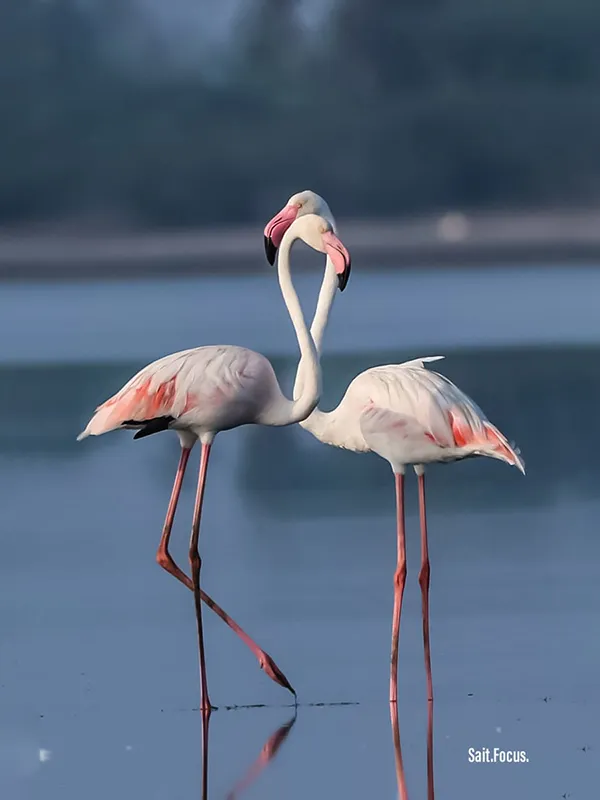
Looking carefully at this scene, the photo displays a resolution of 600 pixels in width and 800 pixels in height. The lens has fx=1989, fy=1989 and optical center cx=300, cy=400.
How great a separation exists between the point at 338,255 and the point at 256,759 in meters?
1.47

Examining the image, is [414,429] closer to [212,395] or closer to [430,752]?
→ [212,395]

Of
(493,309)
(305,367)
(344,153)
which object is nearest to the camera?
(305,367)

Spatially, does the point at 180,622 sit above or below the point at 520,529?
below

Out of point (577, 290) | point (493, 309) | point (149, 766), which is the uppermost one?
point (577, 290)

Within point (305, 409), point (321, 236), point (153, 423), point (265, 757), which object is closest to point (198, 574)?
point (153, 423)

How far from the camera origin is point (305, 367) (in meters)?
5.35

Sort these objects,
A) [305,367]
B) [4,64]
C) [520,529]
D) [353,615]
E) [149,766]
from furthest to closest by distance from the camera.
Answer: [4,64] → [520,529] → [353,615] → [305,367] → [149,766]

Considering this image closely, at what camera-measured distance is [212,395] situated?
521 centimetres

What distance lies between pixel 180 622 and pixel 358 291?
28.7 m

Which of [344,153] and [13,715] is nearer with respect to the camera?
[13,715]

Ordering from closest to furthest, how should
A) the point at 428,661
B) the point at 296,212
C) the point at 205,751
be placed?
the point at 205,751 < the point at 428,661 < the point at 296,212

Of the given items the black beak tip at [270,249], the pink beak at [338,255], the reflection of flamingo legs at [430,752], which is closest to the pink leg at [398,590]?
the reflection of flamingo legs at [430,752]

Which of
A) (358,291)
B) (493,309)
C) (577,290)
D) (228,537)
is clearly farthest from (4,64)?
(228,537)

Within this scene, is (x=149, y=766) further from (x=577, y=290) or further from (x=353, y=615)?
(x=577, y=290)
